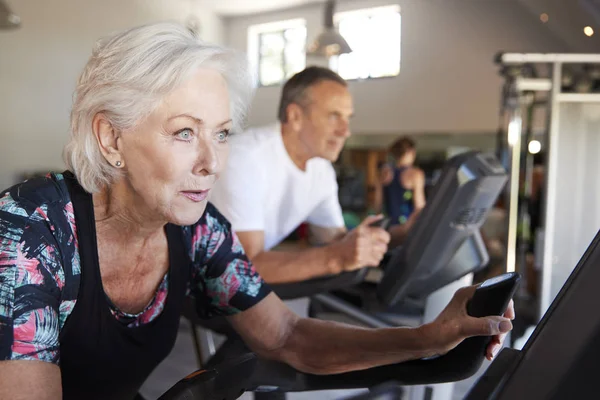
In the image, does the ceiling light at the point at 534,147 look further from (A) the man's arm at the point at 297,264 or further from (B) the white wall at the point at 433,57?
(A) the man's arm at the point at 297,264

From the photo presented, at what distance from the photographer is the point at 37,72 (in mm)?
6375

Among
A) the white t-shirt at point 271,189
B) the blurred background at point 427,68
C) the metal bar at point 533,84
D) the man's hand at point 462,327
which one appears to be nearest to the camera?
the man's hand at point 462,327

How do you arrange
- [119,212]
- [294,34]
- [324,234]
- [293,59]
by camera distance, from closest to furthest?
[119,212] → [294,34] → [293,59] → [324,234]

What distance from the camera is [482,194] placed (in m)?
1.57

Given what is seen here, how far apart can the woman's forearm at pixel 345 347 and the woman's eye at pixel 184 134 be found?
0.46 m

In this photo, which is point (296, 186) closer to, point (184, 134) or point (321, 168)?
point (321, 168)

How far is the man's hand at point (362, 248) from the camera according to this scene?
1681 millimetres

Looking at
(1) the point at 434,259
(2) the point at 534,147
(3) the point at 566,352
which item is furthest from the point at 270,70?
(2) the point at 534,147

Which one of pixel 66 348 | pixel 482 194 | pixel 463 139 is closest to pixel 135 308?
pixel 66 348

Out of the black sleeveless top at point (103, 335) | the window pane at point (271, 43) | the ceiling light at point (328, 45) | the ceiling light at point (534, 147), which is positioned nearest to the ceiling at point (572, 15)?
the ceiling light at point (328, 45)

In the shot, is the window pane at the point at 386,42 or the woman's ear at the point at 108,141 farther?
the window pane at the point at 386,42

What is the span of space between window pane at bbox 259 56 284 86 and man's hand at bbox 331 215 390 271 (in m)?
0.50

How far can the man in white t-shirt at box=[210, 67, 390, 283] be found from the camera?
171 centimetres

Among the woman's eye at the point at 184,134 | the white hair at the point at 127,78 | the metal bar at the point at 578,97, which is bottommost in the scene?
the woman's eye at the point at 184,134
